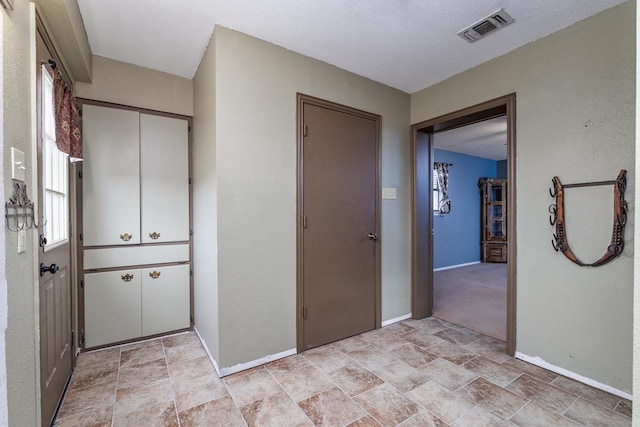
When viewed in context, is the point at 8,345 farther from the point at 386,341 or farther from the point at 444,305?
the point at 444,305

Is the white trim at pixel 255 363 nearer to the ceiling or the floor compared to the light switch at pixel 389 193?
nearer to the floor

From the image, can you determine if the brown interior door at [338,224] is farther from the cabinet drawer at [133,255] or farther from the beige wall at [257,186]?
the cabinet drawer at [133,255]

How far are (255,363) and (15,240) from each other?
1664mm

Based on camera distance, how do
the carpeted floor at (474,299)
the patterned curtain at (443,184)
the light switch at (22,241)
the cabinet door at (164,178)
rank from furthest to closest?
the patterned curtain at (443,184)
the carpeted floor at (474,299)
the cabinet door at (164,178)
the light switch at (22,241)

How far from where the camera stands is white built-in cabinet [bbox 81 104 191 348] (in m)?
2.50

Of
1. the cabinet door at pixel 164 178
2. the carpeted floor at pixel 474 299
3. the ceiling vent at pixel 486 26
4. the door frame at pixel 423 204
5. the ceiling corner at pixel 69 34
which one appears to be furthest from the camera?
the carpeted floor at pixel 474 299

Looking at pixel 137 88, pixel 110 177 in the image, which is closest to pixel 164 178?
pixel 110 177

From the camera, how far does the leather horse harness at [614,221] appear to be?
6.00ft

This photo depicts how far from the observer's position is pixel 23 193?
1.26m

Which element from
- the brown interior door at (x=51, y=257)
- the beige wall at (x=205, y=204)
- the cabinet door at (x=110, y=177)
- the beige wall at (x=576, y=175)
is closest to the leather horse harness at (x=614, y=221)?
the beige wall at (x=576, y=175)

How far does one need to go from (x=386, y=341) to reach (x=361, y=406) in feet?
3.17

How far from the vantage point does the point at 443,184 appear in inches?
238

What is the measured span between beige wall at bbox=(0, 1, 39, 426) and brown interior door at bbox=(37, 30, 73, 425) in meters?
0.16

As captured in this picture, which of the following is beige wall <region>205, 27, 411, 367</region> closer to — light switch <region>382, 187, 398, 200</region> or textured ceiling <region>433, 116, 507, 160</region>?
light switch <region>382, 187, 398, 200</region>
